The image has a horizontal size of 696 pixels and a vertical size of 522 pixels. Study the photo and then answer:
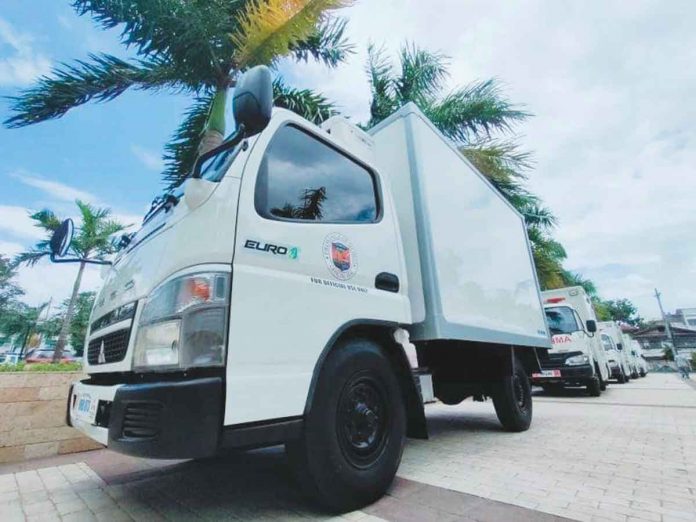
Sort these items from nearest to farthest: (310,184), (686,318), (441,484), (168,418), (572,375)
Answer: (168,418) → (310,184) → (441,484) → (572,375) → (686,318)

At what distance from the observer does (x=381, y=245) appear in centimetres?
279

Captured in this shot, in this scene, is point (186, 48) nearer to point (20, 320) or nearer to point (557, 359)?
point (557, 359)

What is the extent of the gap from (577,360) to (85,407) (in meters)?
9.40

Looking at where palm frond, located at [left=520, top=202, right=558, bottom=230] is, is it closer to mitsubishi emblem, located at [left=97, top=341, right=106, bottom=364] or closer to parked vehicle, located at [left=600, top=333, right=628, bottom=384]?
parked vehicle, located at [left=600, top=333, right=628, bottom=384]

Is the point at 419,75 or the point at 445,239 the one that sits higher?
the point at 419,75

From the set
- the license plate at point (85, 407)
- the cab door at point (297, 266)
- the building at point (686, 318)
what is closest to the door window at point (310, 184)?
the cab door at point (297, 266)

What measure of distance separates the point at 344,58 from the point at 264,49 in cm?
272

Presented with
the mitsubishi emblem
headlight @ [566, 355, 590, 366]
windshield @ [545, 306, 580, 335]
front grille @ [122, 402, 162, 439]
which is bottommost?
front grille @ [122, 402, 162, 439]

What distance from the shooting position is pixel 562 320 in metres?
9.20

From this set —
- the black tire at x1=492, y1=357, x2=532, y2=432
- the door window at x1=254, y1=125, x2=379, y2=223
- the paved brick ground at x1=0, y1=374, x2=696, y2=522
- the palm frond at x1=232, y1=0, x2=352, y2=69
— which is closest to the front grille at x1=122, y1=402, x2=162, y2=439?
the paved brick ground at x1=0, y1=374, x2=696, y2=522

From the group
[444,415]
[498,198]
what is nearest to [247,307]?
[498,198]

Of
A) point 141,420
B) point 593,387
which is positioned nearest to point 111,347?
point 141,420

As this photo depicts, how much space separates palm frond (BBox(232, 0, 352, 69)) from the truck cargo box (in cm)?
358

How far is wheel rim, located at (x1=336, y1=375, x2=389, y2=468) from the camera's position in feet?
7.03
